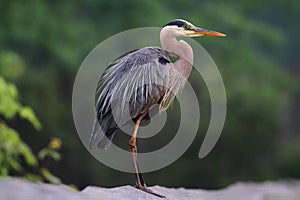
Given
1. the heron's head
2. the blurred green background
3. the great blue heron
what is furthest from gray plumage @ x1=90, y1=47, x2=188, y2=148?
the blurred green background

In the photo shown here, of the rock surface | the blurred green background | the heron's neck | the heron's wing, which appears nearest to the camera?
the rock surface

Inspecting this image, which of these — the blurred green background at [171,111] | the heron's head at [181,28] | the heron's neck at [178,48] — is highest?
the heron's head at [181,28]

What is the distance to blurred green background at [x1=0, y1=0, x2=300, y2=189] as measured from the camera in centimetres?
1300

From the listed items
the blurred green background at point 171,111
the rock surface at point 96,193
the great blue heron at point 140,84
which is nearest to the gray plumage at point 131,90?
the great blue heron at point 140,84

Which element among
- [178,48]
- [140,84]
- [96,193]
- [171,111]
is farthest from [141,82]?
[171,111]

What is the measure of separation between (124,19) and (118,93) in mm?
9175

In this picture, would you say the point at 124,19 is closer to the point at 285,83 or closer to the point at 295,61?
the point at 285,83

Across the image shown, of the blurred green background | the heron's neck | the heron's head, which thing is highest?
the heron's head

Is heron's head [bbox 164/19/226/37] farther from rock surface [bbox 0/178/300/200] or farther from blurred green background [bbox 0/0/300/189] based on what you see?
blurred green background [bbox 0/0/300/189]

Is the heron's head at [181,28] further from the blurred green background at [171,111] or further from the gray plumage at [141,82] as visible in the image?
the blurred green background at [171,111]

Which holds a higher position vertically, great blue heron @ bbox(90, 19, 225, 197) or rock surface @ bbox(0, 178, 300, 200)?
great blue heron @ bbox(90, 19, 225, 197)

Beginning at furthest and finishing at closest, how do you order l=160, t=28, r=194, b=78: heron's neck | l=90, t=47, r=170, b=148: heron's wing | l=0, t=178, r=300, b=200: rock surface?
l=160, t=28, r=194, b=78: heron's neck < l=90, t=47, r=170, b=148: heron's wing < l=0, t=178, r=300, b=200: rock surface

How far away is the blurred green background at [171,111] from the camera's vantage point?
42.7 feet

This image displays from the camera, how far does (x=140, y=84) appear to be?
4918 mm
